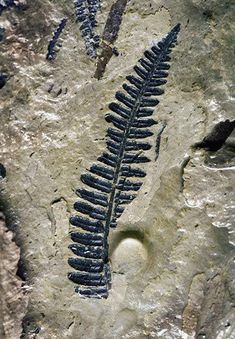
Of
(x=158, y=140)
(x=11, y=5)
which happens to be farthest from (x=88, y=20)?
(x=158, y=140)

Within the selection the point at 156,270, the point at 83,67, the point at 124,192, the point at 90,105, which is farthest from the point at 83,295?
the point at 83,67

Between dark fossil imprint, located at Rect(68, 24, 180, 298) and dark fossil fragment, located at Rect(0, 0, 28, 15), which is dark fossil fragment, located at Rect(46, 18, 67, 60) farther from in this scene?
dark fossil imprint, located at Rect(68, 24, 180, 298)

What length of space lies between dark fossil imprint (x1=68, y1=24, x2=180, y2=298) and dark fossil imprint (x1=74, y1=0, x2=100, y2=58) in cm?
27

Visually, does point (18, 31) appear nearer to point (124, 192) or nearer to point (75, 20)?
point (75, 20)

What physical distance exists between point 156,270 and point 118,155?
0.70 metres

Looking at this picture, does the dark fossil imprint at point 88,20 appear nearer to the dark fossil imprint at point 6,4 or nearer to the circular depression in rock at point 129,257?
the dark fossil imprint at point 6,4

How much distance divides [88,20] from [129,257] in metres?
1.38

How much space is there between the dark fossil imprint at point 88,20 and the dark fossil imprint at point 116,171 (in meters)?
0.27

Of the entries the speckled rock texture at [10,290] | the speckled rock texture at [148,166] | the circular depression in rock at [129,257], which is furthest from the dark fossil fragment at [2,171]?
the circular depression in rock at [129,257]

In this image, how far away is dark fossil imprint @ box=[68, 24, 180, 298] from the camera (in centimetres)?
300

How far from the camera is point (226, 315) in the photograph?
3049mm

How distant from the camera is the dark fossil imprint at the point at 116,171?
3002 millimetres

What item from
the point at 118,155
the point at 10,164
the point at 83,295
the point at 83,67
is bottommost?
the point at 83,295

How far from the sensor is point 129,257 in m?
3.11
